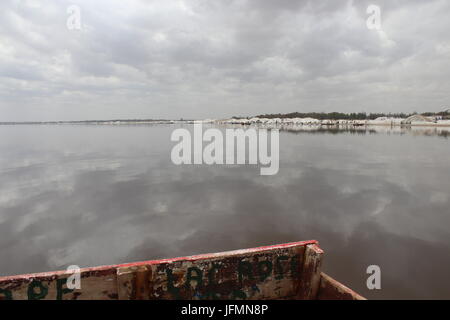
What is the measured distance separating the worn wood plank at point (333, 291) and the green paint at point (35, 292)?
458 cm

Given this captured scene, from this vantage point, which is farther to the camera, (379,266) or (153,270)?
(379,266)

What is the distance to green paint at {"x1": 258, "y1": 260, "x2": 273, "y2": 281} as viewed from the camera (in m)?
4.34

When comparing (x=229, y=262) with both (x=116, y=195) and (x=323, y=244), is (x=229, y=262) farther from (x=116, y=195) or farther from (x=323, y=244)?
(x=116, y=195)

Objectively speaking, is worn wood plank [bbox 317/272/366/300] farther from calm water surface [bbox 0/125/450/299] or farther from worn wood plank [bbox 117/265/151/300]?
Result: worn wood plank [bbox 117/265/151/300]

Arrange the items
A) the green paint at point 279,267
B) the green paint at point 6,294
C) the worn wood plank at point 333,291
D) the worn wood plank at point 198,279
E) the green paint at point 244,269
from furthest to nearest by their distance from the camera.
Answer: the green paint at point 279,267
the green paint at point 244,269
the worn wood plank at point 333,291
the worn wood plank at point 198,279
the green paint at point 6,294

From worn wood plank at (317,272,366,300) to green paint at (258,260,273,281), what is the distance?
1.00 meters

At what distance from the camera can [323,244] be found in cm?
731

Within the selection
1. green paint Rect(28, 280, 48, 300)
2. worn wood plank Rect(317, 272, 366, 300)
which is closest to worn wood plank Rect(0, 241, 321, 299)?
green paint Rect(28, 280, 48, 300)

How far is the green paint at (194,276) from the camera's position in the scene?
160 inches

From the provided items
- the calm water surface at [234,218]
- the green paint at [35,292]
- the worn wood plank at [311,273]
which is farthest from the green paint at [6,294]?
the worn wood plank at [311,273]

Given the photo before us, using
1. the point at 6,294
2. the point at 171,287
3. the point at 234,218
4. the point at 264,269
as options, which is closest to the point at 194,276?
the point at 171,287

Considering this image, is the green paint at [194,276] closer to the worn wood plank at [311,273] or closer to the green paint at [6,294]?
the worn wood plank at [311,273]
